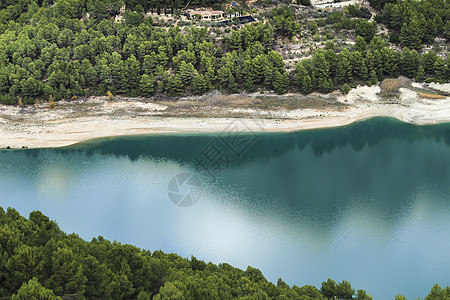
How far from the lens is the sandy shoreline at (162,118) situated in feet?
167

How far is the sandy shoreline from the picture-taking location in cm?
5081

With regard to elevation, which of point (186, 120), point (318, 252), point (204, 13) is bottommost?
point (318, 252)

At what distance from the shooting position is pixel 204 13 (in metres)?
59.4

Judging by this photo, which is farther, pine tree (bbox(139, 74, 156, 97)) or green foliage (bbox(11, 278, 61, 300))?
pine tree (bbox(139, 74, 156, 97))

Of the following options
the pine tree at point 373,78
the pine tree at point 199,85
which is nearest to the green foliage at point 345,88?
the pine tree at point 373,78

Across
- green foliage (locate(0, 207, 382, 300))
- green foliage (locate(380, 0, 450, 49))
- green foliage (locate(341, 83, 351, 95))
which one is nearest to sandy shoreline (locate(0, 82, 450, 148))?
green foliage (locate(341, 83, 351, 95))

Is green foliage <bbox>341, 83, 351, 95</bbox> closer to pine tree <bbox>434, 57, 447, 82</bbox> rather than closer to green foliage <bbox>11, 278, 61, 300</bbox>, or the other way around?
pine tree <bbox>434, 57, 447, 82</bbox>

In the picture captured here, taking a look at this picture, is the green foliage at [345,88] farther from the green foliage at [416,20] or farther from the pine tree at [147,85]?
the pine tree at [147,85]

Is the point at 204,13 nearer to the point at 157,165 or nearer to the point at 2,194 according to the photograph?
the point at 157,165

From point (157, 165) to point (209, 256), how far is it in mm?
13215

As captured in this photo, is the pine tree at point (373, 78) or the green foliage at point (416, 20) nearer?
the pine tree at point (373, 78)

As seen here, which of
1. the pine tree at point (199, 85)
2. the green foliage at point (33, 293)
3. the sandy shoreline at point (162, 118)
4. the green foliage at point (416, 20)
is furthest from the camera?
the green foliage at point (416, 20)

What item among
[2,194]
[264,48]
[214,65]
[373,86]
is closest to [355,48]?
[373,86]

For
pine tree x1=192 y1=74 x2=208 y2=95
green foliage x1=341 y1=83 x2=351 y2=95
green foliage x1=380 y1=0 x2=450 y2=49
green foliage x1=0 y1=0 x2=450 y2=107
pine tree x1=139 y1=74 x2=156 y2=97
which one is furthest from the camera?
green foliage x1=380 y1=0 x2=450 y2=49
